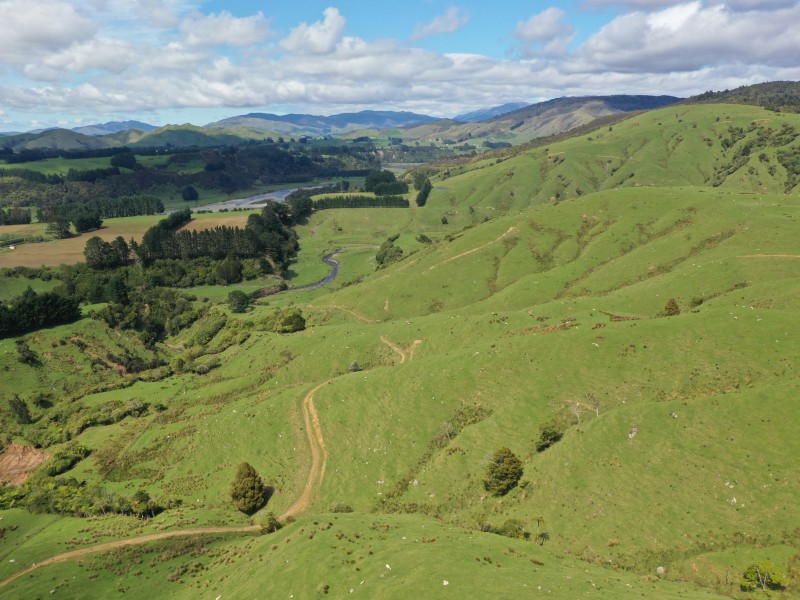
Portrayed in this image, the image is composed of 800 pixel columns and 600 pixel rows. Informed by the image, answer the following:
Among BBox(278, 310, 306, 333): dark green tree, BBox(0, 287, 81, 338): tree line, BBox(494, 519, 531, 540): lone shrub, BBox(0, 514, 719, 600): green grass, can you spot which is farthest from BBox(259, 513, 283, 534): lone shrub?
BBox(0, 287, 81, 338): tree line

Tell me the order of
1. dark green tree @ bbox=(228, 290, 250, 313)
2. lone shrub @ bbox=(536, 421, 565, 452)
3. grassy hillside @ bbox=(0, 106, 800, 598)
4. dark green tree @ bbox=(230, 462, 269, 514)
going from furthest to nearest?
dark green tree @ bbox=(228, 290, 250, 313) → dark green tree @ bbox=(230, 462, 269, 514) → lone shrub @ bbox=(536, 421, 565, 452) → grassy hillside @ bbox=(0, 106, 800, 598)

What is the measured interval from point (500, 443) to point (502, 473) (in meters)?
6.80

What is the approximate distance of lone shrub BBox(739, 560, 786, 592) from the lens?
33875 mm

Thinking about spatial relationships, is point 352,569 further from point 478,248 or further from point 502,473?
point 478,248

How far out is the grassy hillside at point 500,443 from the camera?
38.9 m

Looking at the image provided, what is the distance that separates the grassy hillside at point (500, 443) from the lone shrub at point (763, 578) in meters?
1.14

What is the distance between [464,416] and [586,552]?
24048mm

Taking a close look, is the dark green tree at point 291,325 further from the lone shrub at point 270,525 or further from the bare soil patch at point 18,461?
the lone shrub at point 270,525

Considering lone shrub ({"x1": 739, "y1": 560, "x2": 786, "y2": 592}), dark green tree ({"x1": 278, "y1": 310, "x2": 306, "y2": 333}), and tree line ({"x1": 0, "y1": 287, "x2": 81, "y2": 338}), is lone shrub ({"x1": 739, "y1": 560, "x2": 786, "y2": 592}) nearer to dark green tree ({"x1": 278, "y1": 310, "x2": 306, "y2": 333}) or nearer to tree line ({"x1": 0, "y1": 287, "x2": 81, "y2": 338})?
dark green tree ({"x1": 278, "y1": 310, "x2": 306, "y2": 333})

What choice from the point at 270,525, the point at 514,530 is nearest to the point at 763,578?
the point at 514,530

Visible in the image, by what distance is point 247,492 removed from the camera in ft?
190

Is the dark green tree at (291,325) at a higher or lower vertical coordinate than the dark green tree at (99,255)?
lower

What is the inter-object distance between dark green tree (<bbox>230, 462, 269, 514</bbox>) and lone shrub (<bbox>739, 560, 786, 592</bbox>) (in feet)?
159

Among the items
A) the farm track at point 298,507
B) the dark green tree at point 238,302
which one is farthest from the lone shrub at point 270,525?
the dark green tree at point 238,302
